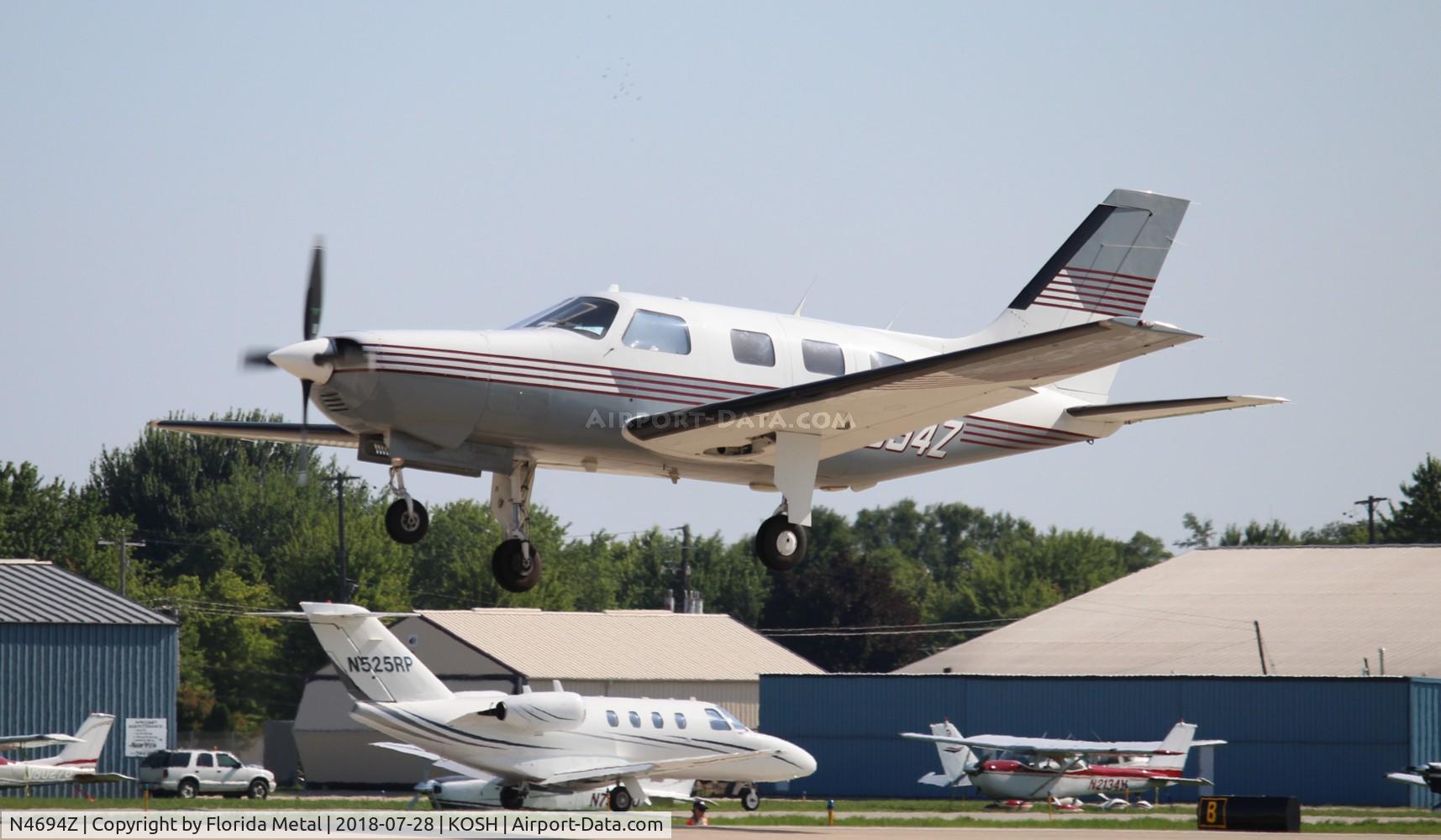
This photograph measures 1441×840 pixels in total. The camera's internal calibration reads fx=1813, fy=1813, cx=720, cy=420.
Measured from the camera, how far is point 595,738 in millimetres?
48656

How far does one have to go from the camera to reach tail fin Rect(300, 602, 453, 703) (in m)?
47.1

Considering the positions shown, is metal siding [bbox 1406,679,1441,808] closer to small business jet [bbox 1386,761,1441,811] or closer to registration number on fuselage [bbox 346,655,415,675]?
small business jet [bbox 1386,761,1441,811]

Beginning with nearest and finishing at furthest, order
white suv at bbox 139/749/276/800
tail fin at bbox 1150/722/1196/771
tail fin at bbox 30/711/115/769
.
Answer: tail fin at bbox 30/711/115/769 < tail fin at bbox 1150/722/1196/771 < white suv at bbox 139/749/276/800

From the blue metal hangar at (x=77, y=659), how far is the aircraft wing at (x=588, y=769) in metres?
14.6

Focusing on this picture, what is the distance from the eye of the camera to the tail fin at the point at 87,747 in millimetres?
52594

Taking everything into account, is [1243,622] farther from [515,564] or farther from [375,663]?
[515,564]

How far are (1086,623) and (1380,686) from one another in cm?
1595

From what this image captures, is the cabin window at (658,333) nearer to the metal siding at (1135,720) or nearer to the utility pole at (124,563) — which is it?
the metal siding at (1135,720)

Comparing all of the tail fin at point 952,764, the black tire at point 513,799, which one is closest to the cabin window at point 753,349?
the black tire at point 513,799

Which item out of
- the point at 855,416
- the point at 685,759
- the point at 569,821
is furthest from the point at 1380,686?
the point at 855,416

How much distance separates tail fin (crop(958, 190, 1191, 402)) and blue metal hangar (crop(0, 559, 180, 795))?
36536 mm

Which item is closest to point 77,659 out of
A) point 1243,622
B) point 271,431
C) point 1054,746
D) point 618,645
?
point 618,645

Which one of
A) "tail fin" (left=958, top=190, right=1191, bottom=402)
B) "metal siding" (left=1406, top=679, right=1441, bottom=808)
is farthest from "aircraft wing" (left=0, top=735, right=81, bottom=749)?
"metal siding" (left=1406, top=679, right=1441, bottom=808)

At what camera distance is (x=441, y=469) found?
2270cm
